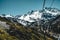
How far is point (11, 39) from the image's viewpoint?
8319 centimetres

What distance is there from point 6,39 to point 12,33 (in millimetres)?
10310

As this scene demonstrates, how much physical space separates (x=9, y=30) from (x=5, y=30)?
3.17m

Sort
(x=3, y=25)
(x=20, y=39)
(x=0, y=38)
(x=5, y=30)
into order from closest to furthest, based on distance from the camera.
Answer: (x=0, y=38), (x=20, y=39), (x=5, y=30), (x=3, y=25)

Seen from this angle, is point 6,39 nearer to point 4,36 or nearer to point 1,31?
point 4,36

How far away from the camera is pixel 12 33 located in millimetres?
92188

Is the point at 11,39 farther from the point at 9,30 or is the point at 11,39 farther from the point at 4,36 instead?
the point at 9,30

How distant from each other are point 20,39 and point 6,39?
695 centimetres

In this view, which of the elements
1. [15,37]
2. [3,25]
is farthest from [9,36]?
[3,25]

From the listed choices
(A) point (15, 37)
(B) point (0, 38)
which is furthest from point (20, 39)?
(B) point (0, 38)

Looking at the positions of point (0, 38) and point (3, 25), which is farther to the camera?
point (3, 25)

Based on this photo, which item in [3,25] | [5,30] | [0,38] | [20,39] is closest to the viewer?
[0,38]

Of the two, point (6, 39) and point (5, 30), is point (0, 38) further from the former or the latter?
point (5, 30)

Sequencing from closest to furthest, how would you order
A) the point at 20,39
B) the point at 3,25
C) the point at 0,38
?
the point at 0,38 → the point at 20,39 → the point at 3,25

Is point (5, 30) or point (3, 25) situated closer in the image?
point (5, 30)
